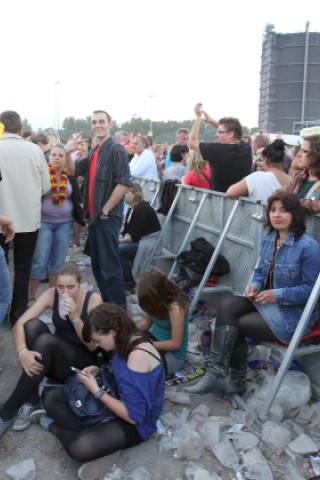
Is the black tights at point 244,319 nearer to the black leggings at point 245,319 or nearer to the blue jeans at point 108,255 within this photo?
the black leggings at point 245,319

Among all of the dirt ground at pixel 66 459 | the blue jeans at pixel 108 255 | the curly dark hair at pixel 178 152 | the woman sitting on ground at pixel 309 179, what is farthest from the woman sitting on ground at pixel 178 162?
the dirt ground at pixel 66 459

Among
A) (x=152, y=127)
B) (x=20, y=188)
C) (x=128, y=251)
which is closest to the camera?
(x=20, y=188)

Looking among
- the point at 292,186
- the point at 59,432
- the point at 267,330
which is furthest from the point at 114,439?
the point at 292,186

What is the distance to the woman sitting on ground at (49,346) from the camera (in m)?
3.05

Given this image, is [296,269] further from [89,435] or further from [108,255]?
[108,255]

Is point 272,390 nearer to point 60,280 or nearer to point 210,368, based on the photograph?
point 210,368

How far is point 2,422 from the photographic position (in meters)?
2.99

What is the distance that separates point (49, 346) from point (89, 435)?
68 centimetres

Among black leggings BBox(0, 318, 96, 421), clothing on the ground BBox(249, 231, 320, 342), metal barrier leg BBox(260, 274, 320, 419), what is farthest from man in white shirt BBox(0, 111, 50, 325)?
metal barrier leg BBox(260, 274, 320, 419)

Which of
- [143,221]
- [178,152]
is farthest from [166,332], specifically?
[178,152]

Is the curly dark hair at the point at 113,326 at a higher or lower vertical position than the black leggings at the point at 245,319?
higher

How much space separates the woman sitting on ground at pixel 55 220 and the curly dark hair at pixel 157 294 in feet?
5.11

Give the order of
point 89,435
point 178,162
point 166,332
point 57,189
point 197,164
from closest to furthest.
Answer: point 89,435 → point 166,332 → point 57,189 → point 197,164 → point 178,162

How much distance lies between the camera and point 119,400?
9.04 ft
